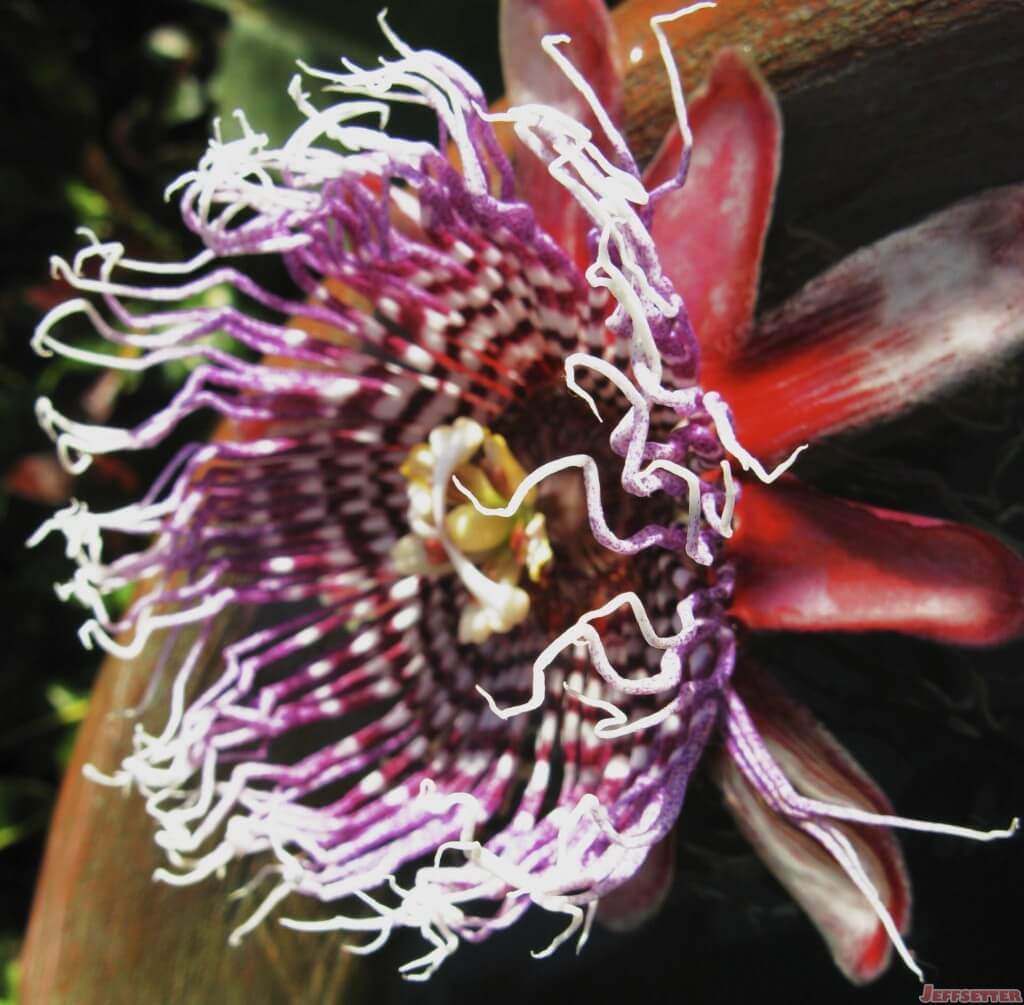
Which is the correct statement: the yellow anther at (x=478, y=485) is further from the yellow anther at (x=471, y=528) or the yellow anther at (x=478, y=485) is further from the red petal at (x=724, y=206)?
the red petal at (x=724, y=206)

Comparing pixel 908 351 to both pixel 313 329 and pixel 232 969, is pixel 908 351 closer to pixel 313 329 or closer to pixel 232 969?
pixel 313 329

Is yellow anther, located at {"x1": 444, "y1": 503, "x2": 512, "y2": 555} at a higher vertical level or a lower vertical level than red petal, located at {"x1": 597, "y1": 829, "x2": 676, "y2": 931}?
higher

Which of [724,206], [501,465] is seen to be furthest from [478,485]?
[724,206]

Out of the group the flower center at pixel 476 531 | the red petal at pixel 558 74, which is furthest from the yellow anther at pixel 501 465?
the red petal at pixel 558 74

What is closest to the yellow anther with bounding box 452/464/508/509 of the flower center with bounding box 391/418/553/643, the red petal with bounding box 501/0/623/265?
the flower center with bounding box 391/418/553/643

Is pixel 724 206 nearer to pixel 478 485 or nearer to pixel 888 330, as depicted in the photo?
pixel 888 330

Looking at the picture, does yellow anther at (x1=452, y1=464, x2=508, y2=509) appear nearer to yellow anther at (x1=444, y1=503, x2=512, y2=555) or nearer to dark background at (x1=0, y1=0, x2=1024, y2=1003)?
yellow anther at (x1=444, y1=503, x2=512, y2=555)
